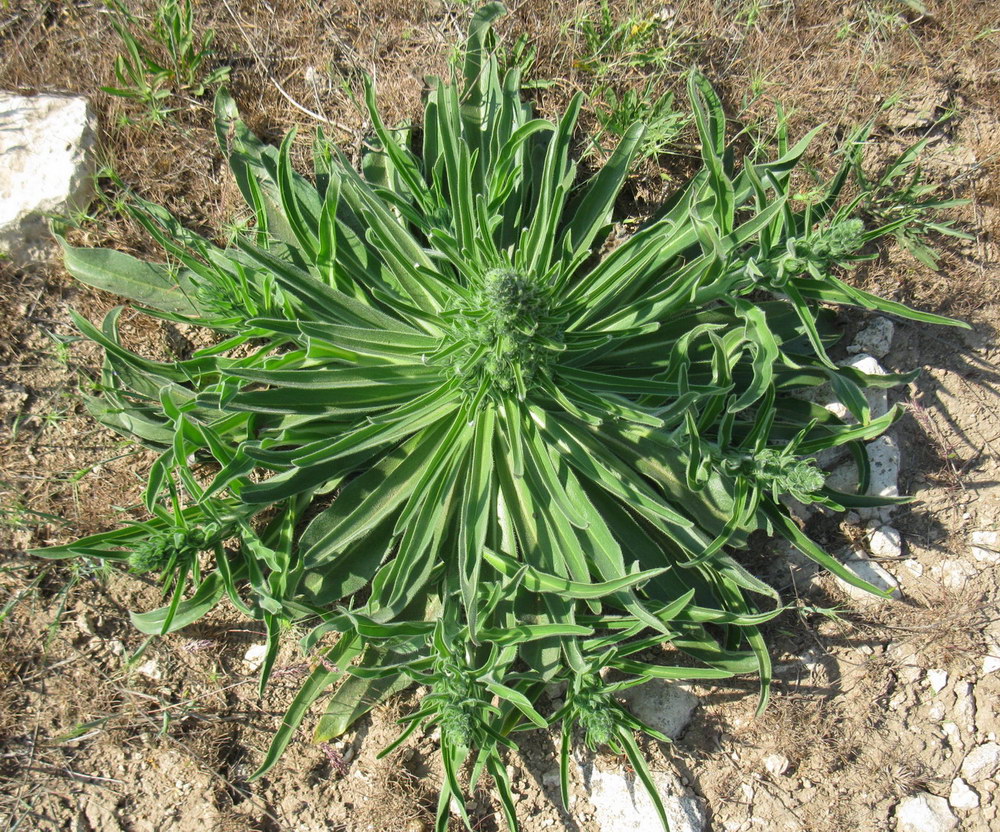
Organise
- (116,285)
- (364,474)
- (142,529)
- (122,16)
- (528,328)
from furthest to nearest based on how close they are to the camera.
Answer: (122,16) < (116,285) < (364,474) < (142,529) < (528,328)

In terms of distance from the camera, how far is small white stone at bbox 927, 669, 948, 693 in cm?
376

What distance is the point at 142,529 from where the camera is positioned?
9.53 ft

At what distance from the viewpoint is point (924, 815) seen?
3.60 metres

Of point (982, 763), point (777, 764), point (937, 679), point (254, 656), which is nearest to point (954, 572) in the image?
point (937, 679)

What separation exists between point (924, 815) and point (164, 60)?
533cm

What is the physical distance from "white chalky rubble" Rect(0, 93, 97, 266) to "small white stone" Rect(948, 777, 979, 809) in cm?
521

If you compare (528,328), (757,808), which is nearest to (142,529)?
(528,328)

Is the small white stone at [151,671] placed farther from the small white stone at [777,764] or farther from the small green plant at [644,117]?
the small green plant at [644,117]

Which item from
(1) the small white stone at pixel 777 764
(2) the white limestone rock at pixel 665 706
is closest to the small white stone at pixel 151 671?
(2) the white limestone rock at pixel 665 706

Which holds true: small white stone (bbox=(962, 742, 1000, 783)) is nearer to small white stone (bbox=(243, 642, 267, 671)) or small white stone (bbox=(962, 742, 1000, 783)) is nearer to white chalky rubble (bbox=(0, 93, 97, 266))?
small white stone (bbox=(243, 642, 267, 671))

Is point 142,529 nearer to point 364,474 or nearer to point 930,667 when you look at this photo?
point 364,474

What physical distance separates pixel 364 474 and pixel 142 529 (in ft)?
2.89

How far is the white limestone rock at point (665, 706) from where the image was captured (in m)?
3.71

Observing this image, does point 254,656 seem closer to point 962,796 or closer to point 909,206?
point 962,796
